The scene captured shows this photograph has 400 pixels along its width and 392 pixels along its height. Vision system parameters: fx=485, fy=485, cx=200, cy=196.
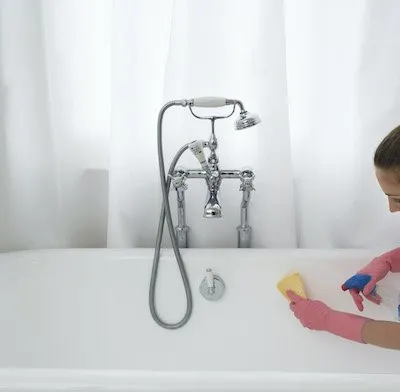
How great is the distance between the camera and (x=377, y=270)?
122cm

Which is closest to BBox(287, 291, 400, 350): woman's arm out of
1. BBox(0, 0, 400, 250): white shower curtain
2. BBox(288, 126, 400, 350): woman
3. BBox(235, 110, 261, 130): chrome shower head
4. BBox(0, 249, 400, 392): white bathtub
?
BBox(288, 126, 400, 350): woman

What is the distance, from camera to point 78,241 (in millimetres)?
1499

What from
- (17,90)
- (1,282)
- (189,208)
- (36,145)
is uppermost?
(17,90)

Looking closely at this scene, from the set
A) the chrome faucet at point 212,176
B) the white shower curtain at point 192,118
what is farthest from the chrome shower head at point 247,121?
the white shower curtain at point 192,118

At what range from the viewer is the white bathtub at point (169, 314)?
1336 millimetres

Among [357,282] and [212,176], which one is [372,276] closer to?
[357,282]

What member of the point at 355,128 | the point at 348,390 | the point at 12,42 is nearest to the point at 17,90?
the point at 12,42

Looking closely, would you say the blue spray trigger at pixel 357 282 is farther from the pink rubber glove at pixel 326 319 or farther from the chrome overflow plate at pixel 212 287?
the chrome overflow plate at pixel 212 287

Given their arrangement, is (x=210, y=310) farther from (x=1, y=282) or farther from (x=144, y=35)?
(x=144, y=35)

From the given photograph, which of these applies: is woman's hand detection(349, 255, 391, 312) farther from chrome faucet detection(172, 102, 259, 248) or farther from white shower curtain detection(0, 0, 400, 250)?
chrome faucet detection(172, 102, 259, 248)

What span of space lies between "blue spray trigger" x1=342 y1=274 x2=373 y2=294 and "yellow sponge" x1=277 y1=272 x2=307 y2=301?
12 cm

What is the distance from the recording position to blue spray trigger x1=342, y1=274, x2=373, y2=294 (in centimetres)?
121

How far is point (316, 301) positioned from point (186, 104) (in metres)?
0.59

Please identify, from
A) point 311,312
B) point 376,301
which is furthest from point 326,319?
point 376,301
